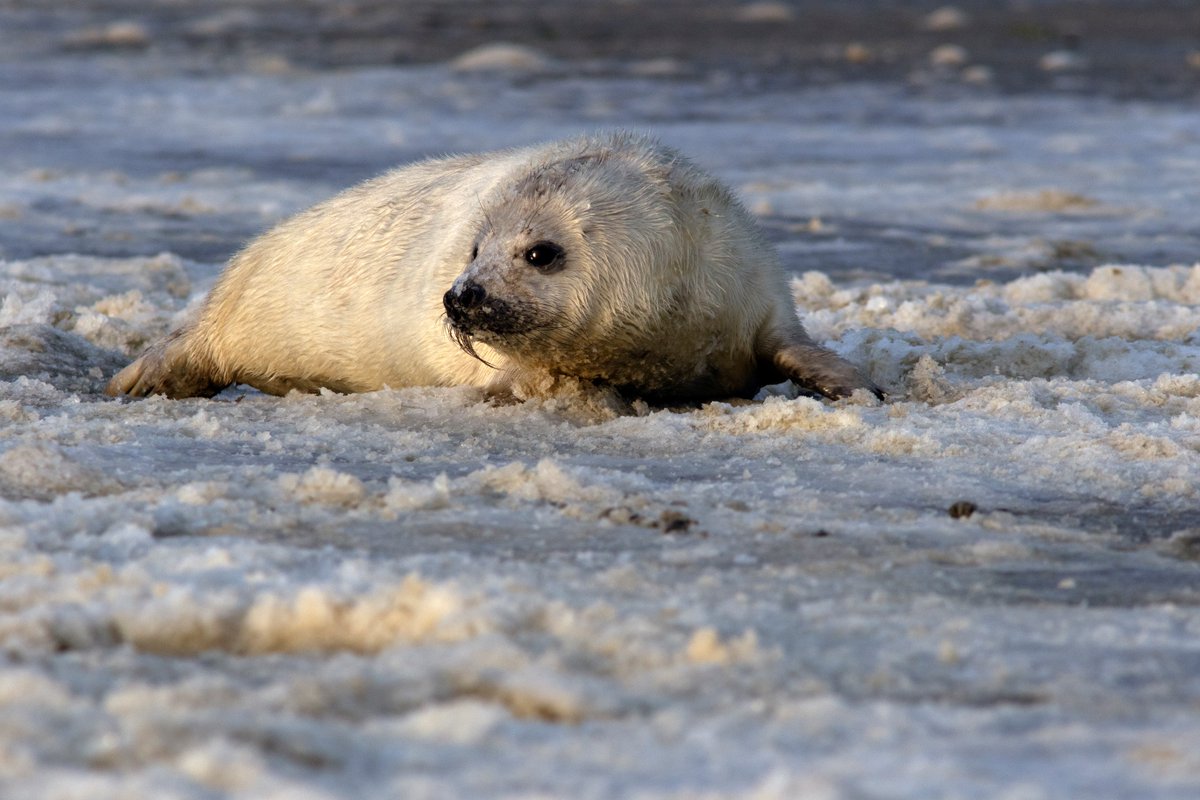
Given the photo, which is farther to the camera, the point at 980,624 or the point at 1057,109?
the point at 1057,109

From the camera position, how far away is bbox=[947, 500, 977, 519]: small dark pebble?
2855 mm

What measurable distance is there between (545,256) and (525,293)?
11 centimetres

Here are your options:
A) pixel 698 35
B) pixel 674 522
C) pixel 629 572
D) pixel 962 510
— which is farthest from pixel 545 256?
pixel 698 35

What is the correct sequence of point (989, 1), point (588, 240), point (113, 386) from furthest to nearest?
point (989, 1)
point (113, 386)
point (588, 240)

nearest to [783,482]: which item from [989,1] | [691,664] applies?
[691,664]

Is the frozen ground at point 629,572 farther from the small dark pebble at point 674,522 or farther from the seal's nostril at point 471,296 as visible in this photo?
the seal's nostril at point 471,296

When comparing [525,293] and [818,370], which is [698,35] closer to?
[818,370]

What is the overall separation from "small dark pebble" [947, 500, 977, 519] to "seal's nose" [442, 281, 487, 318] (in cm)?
128

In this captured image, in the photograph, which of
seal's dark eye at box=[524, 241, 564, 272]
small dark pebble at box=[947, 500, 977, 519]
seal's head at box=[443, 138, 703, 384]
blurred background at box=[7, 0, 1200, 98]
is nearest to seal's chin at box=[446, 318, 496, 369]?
seal's head at box=[443, 138, 703, 384]

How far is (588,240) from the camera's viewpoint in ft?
12.6

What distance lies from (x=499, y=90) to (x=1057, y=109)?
162 inches

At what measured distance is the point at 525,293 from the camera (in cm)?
378

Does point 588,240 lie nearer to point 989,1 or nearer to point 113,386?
point 113,386

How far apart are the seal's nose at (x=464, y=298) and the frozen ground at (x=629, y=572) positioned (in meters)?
0.25
